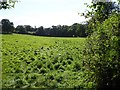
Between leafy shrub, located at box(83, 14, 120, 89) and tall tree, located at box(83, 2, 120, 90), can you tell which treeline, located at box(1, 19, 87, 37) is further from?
leafy shrub, located at box(83, 14, 120, 89)

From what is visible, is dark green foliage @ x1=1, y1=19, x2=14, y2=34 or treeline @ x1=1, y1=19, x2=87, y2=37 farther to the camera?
treeline @ x1=1, y1=19, x2=87, y2=37

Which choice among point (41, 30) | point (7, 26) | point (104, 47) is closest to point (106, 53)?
point (104, 47)

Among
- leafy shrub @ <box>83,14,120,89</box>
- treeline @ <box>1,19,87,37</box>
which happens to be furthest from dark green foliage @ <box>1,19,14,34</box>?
leafy shrub @ <box>83,14,120,89</box>

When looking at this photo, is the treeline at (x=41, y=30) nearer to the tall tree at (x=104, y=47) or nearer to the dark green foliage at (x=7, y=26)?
the dark green foliage at (x=7, y=26)

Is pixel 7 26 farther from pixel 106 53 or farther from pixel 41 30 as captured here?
pixel 106 53

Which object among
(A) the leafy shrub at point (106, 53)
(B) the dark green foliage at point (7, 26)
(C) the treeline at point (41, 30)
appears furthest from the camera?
(C) the treeline at point (41, 30)

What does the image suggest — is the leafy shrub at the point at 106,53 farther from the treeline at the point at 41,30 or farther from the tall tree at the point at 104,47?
the treeline at the point at 41,30

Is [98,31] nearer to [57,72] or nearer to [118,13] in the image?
[118,13]

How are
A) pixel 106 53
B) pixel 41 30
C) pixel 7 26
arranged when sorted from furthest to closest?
pixel 41 30 → pixel 7 26 → pixel 106 53

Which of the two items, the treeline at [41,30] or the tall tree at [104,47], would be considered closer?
the tall tree at [104,47]

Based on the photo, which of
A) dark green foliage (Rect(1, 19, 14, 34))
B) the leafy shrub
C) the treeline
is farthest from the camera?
the treeline

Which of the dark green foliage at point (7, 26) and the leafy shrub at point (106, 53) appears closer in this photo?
the leafy shrub at point (106, 53)

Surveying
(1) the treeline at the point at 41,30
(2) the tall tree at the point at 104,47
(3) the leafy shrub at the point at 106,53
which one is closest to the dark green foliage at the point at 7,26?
(1) the treeline at the point at 41,30

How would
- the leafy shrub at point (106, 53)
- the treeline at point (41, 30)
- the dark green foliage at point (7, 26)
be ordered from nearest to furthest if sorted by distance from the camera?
1. the leafy shrub at point (106, 53)
2. the dark green foliage at point (7, 26)
3. the treeline at point (41, 30)
